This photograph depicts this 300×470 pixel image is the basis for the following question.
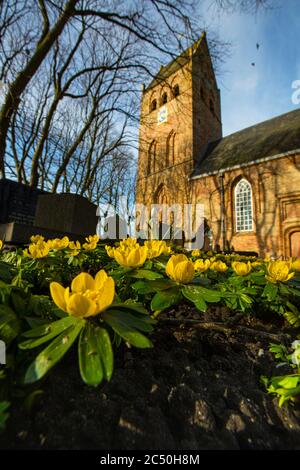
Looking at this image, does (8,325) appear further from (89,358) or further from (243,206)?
(243,206)

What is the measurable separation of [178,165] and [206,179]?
11.8 ft

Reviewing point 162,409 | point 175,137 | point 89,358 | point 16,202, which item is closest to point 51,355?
point 89,358

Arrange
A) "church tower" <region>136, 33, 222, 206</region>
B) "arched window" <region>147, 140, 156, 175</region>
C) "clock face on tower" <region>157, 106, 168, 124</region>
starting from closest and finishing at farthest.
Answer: "church tower" <region>136, 33, 222, 206</region> → "clock face on tower" <region>157, 106, 168, 124</region> → "arched window" <region>147, 140, 156, 175</region>

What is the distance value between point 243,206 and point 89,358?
18.2 metres

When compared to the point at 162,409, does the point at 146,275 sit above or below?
above

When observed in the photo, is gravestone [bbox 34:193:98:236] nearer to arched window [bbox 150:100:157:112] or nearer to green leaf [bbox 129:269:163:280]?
green leaf [bbox 129:269:163:280]

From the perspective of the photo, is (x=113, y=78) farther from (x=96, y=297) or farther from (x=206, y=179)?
(x=96, y=297)

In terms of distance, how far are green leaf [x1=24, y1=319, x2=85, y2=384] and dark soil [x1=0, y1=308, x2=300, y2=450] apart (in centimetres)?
16

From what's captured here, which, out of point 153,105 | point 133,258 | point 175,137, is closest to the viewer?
point 133,258

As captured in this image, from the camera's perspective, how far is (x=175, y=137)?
22328mm

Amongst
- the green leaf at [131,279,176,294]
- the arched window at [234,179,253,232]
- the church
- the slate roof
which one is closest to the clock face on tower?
the church

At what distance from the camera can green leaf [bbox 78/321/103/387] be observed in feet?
1.64
